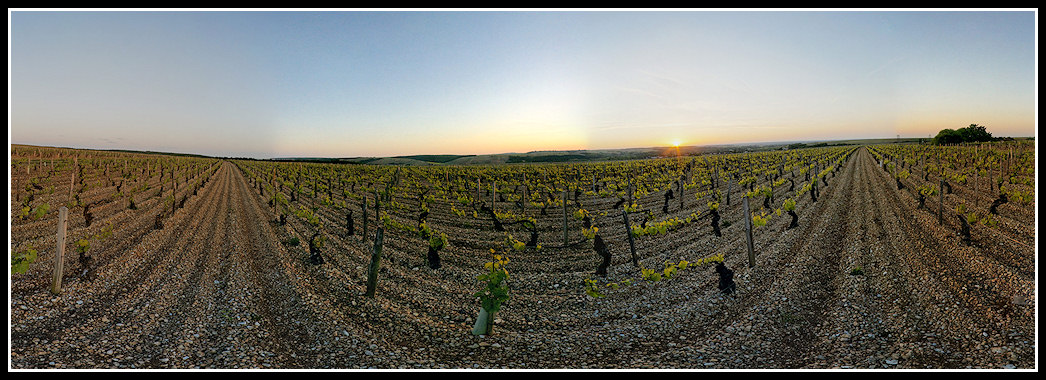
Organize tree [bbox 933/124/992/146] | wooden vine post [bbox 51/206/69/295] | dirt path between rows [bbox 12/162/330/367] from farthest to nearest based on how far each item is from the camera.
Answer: tree [bbox 933/124/992/146] → wooden vine post [bbox 51/206/69/295] → dirt path between rows [bbox 12/162/330/367]

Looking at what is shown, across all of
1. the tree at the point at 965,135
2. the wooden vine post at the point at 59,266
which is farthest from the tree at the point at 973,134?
the wooden vine post at the point at 59,266

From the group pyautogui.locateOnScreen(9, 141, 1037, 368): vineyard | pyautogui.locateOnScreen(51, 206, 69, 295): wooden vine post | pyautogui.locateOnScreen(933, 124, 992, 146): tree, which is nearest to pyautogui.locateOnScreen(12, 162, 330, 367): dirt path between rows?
pyautogui.locateOnScreen(9, 141, 1037, 368): vineyard

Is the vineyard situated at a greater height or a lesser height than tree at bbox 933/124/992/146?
lesser

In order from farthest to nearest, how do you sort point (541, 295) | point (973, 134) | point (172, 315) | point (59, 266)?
point (973, 134), point (541, 295), point (59, 266), point (172, 315)

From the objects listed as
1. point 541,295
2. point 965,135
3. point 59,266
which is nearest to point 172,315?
point 59,266

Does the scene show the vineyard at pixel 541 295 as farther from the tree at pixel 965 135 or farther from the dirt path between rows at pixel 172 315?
the tree at pixel 965 135

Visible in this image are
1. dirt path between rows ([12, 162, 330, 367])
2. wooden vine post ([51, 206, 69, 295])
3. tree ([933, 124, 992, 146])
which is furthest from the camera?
tree ([933, 124, 992, 146])

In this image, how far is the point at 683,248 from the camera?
13367mm

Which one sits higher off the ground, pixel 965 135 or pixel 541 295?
pixel 965 135

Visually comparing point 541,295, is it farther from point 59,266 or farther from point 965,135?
point 965,135

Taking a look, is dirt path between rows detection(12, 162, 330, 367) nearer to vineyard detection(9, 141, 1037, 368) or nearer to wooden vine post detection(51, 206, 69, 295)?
vineyard detection(9, 141, 1037, 368)

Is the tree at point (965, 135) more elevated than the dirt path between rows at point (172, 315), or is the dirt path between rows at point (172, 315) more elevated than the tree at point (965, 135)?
the tree at point (965, 135)

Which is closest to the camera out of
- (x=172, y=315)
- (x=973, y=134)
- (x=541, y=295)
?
(x=172, y=315)

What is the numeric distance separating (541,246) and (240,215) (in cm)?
1510
